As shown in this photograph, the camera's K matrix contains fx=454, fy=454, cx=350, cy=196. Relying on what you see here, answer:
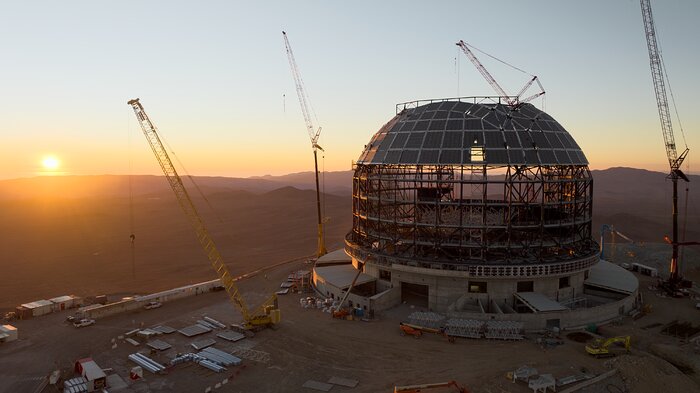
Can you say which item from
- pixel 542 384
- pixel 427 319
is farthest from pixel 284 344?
pixel 542 384

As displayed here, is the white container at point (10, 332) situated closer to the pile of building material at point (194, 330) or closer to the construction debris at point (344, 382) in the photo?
the pile of building material at point (194, 330)

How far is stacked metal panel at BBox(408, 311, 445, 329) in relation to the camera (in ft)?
161

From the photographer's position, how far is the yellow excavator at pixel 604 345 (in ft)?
137

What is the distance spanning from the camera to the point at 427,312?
52844 mm

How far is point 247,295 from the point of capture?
63219mm

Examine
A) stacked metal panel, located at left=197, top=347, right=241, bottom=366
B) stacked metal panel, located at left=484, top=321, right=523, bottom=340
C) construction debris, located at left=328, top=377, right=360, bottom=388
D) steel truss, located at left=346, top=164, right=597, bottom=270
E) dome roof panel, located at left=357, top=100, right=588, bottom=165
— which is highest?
dome roof panel, located at left=357, top=100, right=588, bottom=165

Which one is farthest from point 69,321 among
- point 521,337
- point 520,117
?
point 520,117

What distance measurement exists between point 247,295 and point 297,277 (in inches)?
346

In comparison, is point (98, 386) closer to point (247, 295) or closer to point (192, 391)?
point (192, 391)

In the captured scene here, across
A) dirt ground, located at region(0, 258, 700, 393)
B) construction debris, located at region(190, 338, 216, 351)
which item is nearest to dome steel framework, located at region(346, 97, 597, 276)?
dirt ground, located at region(0, 258, 700, 393)

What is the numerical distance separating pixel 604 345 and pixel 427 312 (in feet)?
59.1

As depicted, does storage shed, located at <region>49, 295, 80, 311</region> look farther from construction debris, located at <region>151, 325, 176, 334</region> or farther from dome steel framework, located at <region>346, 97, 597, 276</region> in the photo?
dome steel framework, located at <region>346, 97, 597, 276</region>

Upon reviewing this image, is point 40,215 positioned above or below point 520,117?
below

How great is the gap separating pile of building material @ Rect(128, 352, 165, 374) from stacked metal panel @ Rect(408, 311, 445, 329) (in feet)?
84.2
